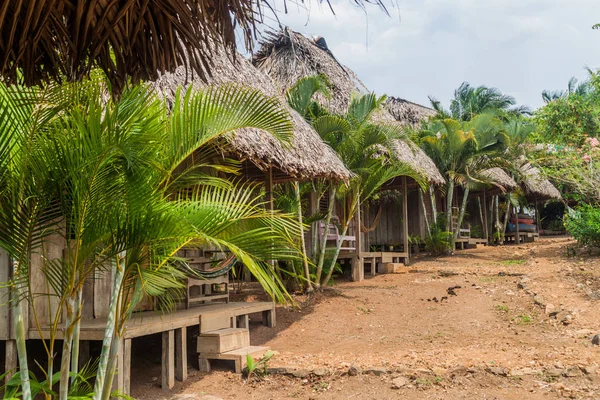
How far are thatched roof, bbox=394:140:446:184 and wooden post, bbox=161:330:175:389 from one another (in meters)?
6.98

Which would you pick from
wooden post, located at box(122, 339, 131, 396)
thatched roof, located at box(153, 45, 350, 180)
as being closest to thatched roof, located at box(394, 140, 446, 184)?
thatched roof, located at box(153, 45, 350, 180)

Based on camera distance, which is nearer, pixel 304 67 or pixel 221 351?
pixel 221 351

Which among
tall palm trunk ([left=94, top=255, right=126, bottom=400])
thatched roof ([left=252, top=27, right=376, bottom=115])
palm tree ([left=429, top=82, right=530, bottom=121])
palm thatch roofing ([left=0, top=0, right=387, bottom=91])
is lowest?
tall palm trunk ([left=94, top=255, right=126, bottom=400])

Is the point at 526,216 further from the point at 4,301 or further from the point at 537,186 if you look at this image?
the point at 4,301

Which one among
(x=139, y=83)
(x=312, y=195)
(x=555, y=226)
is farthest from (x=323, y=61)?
(x=555, y=226)

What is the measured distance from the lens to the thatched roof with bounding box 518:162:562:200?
1853 centimetres

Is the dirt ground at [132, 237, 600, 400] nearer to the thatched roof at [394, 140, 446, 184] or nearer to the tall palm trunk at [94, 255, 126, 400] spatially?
the tall palm trunk at [94, 255, 126, 400]

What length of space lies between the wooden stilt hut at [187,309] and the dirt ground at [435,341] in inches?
16.8

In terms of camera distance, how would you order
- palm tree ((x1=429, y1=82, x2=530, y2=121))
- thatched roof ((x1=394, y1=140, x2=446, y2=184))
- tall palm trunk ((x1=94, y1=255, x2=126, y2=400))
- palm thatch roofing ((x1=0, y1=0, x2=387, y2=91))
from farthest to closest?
1. palm tree ((x1=429, y1=82, x2=530, y2=121))
2. thatched roof ((x1=394, y1=140, x2=446, y2=184))
3. tall palm trunk ((x1=94, y1=255, x2=126, y2=400))
4. palm thatch roofing ((x1=0, y1=0, x2=387, y2=91))

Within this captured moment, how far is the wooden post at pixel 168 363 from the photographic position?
529cm

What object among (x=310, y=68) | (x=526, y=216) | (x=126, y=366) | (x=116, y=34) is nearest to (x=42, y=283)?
(x=126, y=366)

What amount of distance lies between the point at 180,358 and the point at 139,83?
3.10 metres

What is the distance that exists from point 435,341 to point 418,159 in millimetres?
6705

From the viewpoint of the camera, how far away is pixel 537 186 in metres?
19.6
